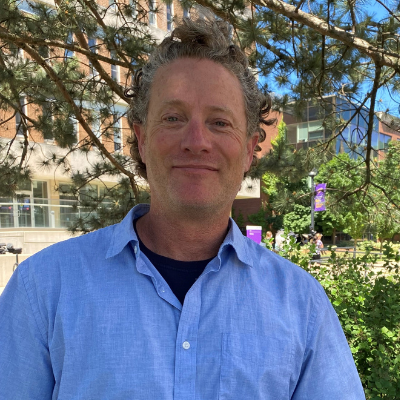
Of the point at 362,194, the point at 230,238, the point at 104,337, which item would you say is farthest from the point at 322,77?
the point at 104,337

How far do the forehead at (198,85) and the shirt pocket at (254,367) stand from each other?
75 cm

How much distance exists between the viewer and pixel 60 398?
111cm

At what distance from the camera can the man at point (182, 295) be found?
3.71ft

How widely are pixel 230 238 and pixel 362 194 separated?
12.6 ft

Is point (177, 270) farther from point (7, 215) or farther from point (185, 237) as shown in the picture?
point (7, 215)

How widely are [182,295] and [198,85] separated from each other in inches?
27.2

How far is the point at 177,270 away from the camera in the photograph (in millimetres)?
1362

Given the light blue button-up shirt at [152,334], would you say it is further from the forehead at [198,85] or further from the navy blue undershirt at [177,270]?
the forehead at [198,85]

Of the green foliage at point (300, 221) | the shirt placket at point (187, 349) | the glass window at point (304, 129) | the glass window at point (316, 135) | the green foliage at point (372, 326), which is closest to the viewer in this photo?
the shirt placket at point (187, 349)

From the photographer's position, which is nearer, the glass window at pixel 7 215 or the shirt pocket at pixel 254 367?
the shirt pocket at pixel 254 367

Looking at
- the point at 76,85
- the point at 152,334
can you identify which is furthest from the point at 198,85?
the point at 76,85

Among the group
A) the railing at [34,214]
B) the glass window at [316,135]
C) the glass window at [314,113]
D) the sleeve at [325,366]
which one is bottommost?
the railing at [34,214]

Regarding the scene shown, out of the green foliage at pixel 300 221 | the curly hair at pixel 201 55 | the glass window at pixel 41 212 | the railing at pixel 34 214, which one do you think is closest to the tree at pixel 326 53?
the curly hair at pixel 201 55

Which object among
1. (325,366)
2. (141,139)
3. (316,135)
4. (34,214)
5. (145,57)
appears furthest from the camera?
(34,214)
